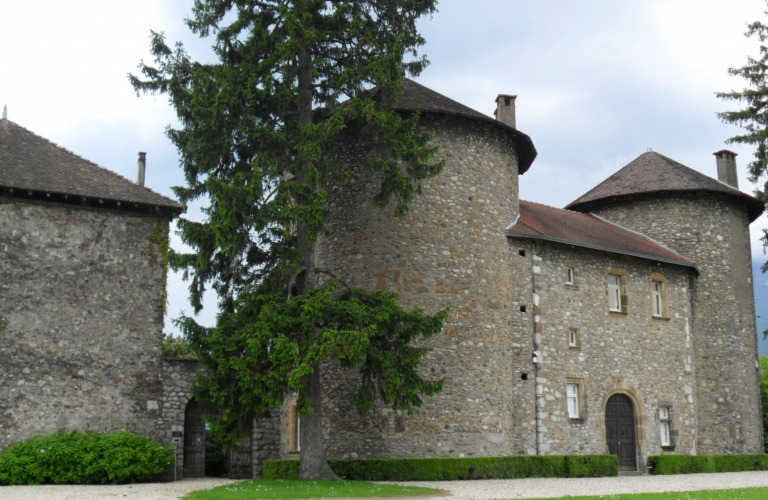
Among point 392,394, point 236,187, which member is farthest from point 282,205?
point 392,394

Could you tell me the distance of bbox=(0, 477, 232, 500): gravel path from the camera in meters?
14.2

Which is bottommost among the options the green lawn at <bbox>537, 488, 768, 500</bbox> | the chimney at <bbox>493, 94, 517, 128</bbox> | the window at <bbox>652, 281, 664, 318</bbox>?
the green lawn at <bbox>537, 488, 768, 500</bbox>

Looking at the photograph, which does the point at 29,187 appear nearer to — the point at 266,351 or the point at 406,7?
the point at 266,351

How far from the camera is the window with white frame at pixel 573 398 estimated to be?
74.6 feet

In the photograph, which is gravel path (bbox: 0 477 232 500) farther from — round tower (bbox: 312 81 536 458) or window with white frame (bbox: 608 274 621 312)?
window with white frame (bbox: 608 274 621 312)

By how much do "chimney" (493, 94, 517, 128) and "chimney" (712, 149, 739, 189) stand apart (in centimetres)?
1036

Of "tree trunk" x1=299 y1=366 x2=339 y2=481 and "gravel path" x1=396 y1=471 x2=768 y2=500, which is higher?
"tree trunk" x1=299 y1=366 x2=339 y2=481

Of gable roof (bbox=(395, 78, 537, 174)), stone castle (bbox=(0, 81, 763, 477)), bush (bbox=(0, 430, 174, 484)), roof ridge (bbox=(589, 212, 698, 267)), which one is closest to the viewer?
bush (bbox=(0, 430, 174, 484))

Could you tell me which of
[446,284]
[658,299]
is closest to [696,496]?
[446,284]

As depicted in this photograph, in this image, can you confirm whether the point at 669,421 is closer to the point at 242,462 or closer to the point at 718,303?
the point at 718,303

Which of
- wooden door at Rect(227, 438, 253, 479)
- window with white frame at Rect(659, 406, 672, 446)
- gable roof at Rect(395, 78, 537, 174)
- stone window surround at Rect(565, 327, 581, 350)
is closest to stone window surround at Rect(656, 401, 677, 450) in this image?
window with white frame at Rect(659, 406, 672, 446)

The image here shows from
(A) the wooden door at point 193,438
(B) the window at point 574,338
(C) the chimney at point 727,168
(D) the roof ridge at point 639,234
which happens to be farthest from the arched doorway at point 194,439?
(C) the chimney at point 727,168

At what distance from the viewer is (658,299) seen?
26.1 m

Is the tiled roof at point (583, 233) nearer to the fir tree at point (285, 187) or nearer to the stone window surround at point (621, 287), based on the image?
the stone window surround at point (621, 287)
